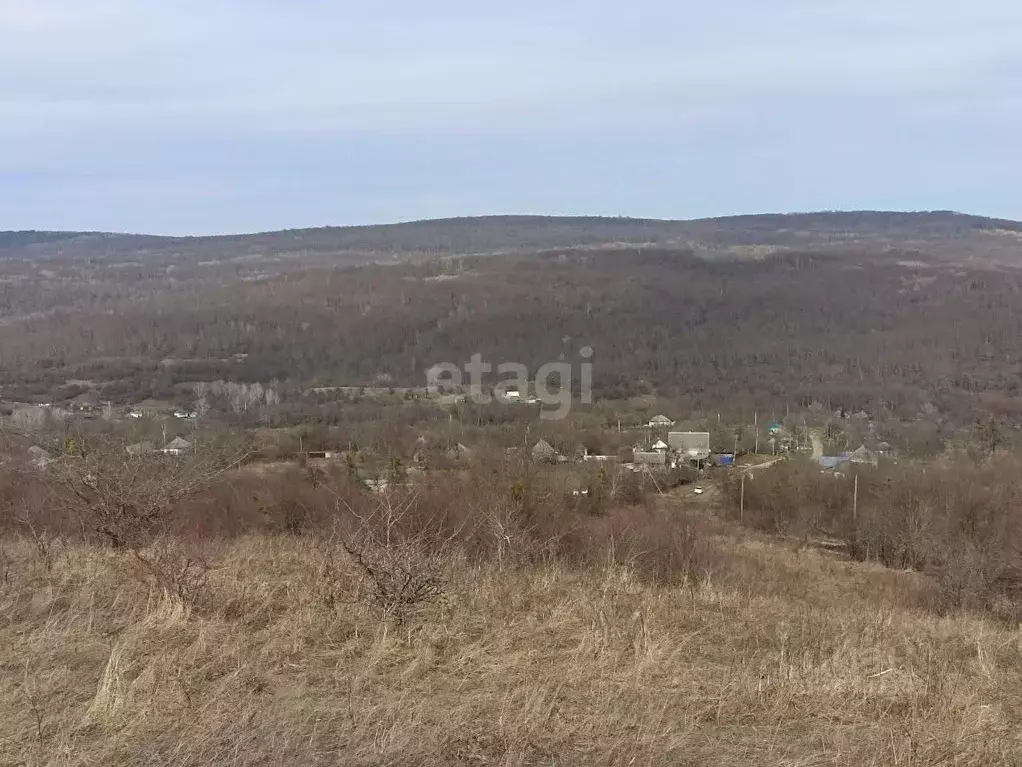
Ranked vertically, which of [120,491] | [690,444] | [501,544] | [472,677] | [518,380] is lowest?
[518,380]

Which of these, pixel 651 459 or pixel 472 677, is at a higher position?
pixel 472 677

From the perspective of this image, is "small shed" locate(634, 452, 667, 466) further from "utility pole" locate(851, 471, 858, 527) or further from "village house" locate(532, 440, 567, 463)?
"utility pole" locate(851, 471, 858, 527)

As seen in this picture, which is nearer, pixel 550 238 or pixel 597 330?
pixel 597 330

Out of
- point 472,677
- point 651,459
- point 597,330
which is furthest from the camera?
point 597,330

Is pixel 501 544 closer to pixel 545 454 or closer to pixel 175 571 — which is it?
pixel 175 571

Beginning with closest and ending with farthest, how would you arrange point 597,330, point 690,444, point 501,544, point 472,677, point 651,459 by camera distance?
point 472,677
point 501,544
point 651,459
point 690,444
point 597,330

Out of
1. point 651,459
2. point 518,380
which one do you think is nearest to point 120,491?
point 651,459
